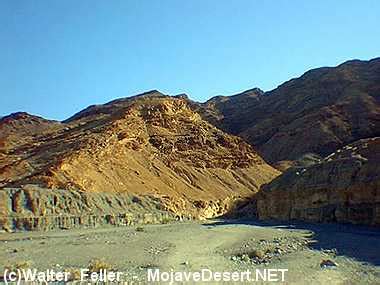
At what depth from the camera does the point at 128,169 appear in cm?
7325

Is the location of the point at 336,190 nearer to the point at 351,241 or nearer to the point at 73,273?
the point at 351,241

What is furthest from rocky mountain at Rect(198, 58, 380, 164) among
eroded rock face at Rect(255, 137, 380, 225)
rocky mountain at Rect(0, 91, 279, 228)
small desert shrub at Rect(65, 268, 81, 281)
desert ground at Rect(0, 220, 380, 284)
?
small desert shrub at Rect(65, 268, 81, 281)

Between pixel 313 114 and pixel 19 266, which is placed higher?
pixel 313 114

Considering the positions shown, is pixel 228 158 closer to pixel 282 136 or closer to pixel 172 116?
pixel 172 116

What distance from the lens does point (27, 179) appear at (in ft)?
204

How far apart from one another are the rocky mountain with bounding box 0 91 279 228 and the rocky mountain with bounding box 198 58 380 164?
54.3 feet

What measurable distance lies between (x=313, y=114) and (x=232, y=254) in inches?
3765

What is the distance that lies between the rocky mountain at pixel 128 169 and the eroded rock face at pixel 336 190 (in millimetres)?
16622

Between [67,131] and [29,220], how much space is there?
155 feet

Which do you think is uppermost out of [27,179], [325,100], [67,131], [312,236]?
[325,100]

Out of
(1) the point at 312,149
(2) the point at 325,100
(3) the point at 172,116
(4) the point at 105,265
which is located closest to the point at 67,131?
(3) the point at 172,116

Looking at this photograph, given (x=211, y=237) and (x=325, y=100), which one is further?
(x=325, y=100)

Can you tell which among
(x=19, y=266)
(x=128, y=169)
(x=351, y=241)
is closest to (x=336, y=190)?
(x=351, y=241)

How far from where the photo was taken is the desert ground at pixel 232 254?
19.2 m
